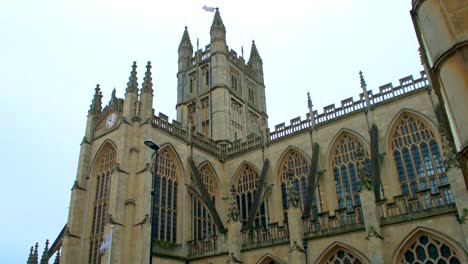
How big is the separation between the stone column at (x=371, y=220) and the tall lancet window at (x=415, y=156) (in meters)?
5.21

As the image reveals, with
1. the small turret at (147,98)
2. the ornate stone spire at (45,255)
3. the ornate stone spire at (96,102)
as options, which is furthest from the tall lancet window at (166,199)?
the ornate stone spire at (45,255)

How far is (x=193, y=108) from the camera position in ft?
128

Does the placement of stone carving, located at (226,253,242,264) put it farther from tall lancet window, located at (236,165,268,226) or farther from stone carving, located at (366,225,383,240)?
stone carving, located at (366,225,383,240)

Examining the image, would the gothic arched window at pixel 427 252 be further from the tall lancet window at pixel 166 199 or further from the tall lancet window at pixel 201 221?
the tall lancet window at pixel 166 199

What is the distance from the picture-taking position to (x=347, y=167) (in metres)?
25.5

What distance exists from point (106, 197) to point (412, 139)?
65.0 feet

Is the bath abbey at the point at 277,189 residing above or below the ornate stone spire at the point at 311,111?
below

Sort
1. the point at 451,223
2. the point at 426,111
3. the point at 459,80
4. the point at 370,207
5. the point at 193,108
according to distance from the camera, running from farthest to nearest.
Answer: the point at 193,108, the point at 426,111, the point at 370,207, the point at 451,223, the point at 459,80

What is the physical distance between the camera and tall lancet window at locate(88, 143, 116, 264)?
24.6m

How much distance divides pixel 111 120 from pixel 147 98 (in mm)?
3527

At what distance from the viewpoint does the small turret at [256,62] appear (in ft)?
147

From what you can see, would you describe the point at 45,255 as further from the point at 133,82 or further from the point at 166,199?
the point at 133,82

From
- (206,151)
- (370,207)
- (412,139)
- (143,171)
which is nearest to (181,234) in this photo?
(143,171)

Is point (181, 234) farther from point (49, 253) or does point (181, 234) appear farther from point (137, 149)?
point (49, 253)
